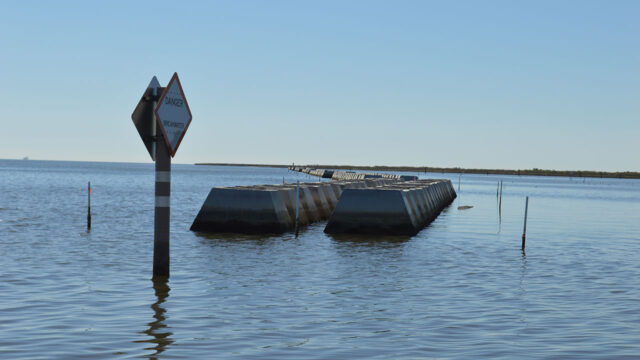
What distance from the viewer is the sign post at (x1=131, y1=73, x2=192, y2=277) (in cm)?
1238

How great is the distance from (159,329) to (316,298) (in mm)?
3866

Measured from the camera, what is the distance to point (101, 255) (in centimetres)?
2056

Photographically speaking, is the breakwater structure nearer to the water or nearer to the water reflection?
the water reflection

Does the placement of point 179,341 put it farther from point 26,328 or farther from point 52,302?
point 52,302

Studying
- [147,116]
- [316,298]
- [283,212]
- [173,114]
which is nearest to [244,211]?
[283,212]

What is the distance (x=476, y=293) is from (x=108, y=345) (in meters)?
7.71

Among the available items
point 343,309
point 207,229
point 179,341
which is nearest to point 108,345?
point 179,341

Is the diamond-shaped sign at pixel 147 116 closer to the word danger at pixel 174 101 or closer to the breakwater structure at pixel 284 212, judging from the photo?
the word danger at pixel 174 101

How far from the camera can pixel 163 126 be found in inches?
482

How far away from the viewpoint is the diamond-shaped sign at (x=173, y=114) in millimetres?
12219

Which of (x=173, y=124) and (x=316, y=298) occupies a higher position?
(x=173, y=124)

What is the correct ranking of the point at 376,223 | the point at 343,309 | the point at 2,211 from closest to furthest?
the point at 343,309, the point at 376,223, the point at 2,211

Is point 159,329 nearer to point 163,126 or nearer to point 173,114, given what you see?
point 163,126

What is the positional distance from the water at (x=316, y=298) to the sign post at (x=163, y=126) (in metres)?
1.81
